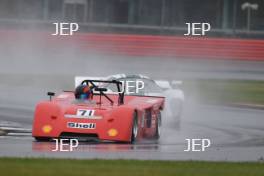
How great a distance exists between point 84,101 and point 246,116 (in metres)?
6.67

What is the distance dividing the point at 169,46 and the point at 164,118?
16.4 m

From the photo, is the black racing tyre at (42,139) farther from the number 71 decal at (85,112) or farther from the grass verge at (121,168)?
the grass verge at (121,168)

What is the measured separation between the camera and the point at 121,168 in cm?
1203

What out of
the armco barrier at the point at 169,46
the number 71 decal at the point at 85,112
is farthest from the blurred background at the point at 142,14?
the number 71 decal at the point at 85,112

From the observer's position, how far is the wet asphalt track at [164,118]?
14.7m

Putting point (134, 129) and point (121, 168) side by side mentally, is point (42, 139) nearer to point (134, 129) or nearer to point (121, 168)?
point (134, 129)

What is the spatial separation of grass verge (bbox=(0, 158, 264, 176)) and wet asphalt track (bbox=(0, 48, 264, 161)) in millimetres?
1137

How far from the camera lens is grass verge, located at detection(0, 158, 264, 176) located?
11477mm

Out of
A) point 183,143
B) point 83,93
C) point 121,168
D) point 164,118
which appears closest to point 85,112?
point 83,93

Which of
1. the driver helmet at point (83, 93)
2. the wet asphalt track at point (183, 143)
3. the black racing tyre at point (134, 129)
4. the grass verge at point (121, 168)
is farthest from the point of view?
the driver helmet at point (83, 93)

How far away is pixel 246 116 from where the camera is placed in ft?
73.3

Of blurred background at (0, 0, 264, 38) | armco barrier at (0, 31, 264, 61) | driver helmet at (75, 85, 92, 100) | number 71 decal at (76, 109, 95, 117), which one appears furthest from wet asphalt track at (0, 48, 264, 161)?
blurred background at (0, 0, 264, 38)

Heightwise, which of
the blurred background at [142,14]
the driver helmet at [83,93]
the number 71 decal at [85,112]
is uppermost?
the blurred background at [142,14]

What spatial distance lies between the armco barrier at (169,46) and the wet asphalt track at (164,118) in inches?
12.7
